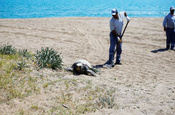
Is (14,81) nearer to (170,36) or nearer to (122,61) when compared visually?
(122,61)

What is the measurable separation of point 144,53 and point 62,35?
538 cm

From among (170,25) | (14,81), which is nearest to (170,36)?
(170,25)

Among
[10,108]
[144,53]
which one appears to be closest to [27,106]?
[10,108]

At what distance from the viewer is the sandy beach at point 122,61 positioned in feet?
15.6

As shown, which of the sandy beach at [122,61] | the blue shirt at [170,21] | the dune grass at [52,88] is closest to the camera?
the dune grass at [52,88]

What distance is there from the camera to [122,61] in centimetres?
884

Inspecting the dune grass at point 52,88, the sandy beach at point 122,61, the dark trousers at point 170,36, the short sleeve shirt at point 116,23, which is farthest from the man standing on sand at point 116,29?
the dark trousers at point 170,36

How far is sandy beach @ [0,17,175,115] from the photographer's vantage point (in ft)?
15.6

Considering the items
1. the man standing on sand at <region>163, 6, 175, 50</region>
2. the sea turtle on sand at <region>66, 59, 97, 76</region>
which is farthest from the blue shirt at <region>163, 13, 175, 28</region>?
the sea turtle on sand at <region>66, 59, 97, 76</region>

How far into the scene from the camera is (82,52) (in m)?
9.99

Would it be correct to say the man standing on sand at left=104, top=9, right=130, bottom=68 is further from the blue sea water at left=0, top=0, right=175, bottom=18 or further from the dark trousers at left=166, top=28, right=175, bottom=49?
the blue sea water at left=0, top=0, right=175, bottom=18

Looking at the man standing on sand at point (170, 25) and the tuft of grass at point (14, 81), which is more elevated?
the man standing on sand at point (170, 25)

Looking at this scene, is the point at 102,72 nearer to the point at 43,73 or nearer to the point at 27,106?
the point at 43,73

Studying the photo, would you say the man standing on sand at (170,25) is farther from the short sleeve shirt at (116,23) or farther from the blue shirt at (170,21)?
the short sleeve shirt at (116,23)
